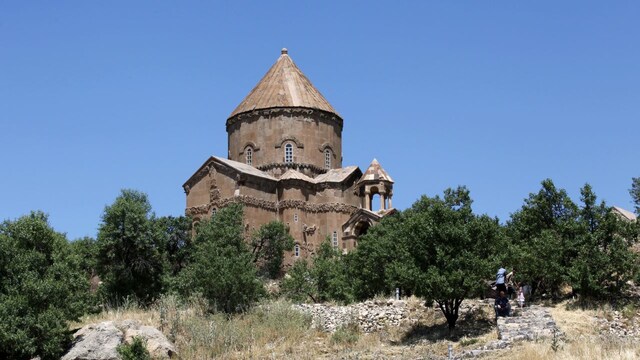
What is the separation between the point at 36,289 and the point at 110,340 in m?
2.38

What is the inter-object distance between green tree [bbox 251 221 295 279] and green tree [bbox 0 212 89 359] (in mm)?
17357

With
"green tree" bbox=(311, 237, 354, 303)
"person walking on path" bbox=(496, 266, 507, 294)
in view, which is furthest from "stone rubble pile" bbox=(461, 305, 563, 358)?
"green tree" bbox=(311, 237, 354, 303)

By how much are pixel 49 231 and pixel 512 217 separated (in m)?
15.3

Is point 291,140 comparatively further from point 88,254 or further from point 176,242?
point 88,254

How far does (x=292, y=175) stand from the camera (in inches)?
1852

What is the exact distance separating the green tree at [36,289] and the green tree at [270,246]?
56.9ft

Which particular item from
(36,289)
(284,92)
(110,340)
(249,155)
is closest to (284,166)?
(249,155)

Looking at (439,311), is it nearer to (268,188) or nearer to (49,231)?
(49,231)

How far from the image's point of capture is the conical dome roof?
49125 mm

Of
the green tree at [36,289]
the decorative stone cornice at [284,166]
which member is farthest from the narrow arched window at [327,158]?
the green tree at [36,289]

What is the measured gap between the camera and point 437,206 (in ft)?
80.7

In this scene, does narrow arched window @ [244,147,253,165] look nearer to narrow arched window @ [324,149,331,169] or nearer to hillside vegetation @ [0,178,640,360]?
narrow arched window @ [324,149,331,169]

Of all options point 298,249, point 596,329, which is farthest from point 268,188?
point 596,329

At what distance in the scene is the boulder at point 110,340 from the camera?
73.7 feet
